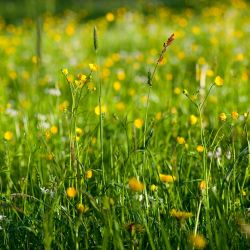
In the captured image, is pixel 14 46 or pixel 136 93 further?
pixel 14 46

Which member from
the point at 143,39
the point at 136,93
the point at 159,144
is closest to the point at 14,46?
the point at 143,39

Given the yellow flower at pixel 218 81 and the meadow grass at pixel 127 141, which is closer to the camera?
the meadow grass at pixel 127 141

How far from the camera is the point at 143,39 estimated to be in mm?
5832

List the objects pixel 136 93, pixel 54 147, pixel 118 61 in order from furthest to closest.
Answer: pixel 118 61 → pixel 136 93 → pixel 54 147

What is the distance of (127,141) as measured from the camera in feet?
5.50

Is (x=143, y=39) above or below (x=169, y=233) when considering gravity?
above

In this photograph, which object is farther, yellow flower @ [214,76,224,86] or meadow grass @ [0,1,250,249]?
yellow flower @ [214,76,224,86]

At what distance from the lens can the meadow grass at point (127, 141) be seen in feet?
4.81

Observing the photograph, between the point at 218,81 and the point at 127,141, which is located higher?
the point at 218,81

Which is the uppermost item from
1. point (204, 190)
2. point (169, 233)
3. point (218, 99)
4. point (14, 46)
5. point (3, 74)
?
point (14, 46)

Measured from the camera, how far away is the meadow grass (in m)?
1.47

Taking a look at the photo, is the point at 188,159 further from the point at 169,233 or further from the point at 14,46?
the point at 14,46

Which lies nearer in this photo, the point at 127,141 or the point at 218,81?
the point at 127,141

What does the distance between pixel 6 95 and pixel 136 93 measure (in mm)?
924
